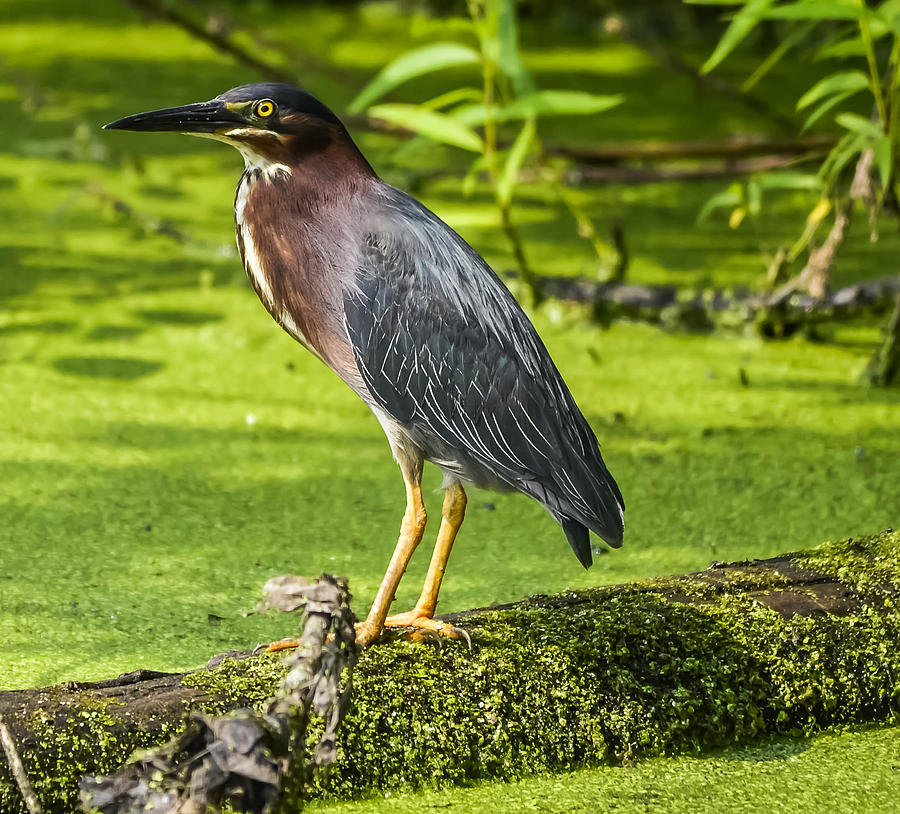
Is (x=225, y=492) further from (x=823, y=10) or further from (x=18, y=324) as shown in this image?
(x=823, y=10)

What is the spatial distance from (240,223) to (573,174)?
A: 84.4 inches

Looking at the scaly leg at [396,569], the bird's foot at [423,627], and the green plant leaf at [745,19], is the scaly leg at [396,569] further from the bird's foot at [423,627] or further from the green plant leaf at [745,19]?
the green plant leaf at [745,19]

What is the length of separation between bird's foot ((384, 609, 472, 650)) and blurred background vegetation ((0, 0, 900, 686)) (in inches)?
10.0

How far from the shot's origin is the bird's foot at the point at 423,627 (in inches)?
54.8

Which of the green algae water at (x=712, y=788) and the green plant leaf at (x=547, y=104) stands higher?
the green plant leaf at (x=547, y=104)

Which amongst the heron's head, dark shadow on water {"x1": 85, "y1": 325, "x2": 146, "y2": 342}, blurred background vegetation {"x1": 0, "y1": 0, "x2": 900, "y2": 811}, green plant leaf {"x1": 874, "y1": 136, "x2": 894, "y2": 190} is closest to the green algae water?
blurred background vegetation {"x1": 0, "y1": 0, "x2": 900, "y2": 811}

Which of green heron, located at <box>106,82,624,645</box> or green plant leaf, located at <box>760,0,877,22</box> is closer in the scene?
green heron, located at <box>106,82,624,645</box>

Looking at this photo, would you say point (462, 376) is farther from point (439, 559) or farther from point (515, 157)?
point (515, 157)

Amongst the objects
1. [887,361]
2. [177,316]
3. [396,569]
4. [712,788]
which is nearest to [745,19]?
[887,361]

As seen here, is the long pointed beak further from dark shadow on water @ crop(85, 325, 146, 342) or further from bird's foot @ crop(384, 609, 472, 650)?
dark shadow on water @ crop(85, 325, 146, 342)

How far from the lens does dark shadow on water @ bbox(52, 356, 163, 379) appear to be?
8.39 ft

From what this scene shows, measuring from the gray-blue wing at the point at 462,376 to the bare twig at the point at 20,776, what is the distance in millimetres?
555

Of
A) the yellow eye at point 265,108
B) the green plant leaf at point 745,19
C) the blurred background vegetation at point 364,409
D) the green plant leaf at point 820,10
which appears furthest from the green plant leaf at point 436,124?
the yellow eye at point 265,108

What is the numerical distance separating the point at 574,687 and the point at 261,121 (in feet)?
2.42
